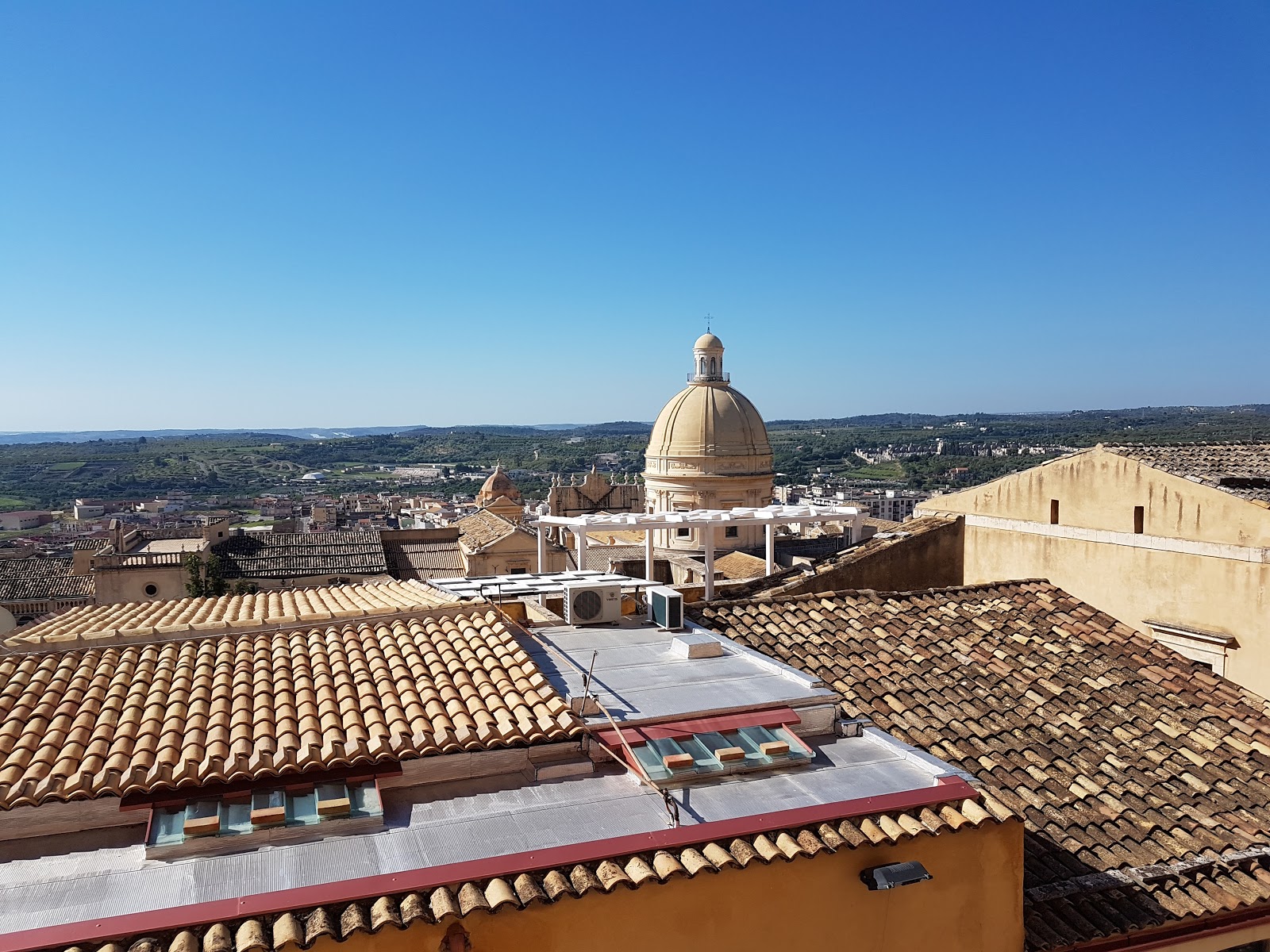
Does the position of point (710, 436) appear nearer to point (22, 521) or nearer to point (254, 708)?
point (254, 708)

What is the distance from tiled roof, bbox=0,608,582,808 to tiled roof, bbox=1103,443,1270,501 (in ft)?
23.7

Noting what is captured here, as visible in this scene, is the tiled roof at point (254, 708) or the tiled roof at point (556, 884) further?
the tiled roof at point (254, 708)

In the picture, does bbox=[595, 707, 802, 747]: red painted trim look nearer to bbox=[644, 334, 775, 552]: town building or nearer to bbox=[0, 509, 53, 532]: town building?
bbox=[644, 334, 775, 552]: town building

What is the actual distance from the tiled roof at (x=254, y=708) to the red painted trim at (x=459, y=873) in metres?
0.99

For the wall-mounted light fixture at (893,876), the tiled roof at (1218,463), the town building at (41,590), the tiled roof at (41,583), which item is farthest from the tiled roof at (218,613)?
the tiled roof at (41,583)

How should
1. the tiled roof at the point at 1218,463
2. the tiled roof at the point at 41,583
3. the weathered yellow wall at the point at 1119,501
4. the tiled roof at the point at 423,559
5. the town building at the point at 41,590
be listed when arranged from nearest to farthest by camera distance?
the weathered yellow wall at the point at 1119,501 → the tiled roof at the point at 1218,463 → the town building at the point at 41,590 → the tiled roof at the point at 41,583 → the tiled roof at the point at 423,559

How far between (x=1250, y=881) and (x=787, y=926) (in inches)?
134

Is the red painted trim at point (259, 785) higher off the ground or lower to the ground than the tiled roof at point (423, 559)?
higher

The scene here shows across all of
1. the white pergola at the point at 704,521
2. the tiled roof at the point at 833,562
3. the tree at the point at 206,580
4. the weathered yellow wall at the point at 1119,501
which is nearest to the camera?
the weathered yellow wall at the point at 1119,501

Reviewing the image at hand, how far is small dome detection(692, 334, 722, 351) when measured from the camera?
41.2 meters

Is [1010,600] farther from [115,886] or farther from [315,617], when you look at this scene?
[115,886]

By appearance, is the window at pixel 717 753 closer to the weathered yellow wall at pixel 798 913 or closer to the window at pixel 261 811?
the weathered yellow wall at pixel 798 913

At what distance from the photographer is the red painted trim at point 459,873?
137 inches

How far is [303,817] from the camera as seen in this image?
4.46 meters
